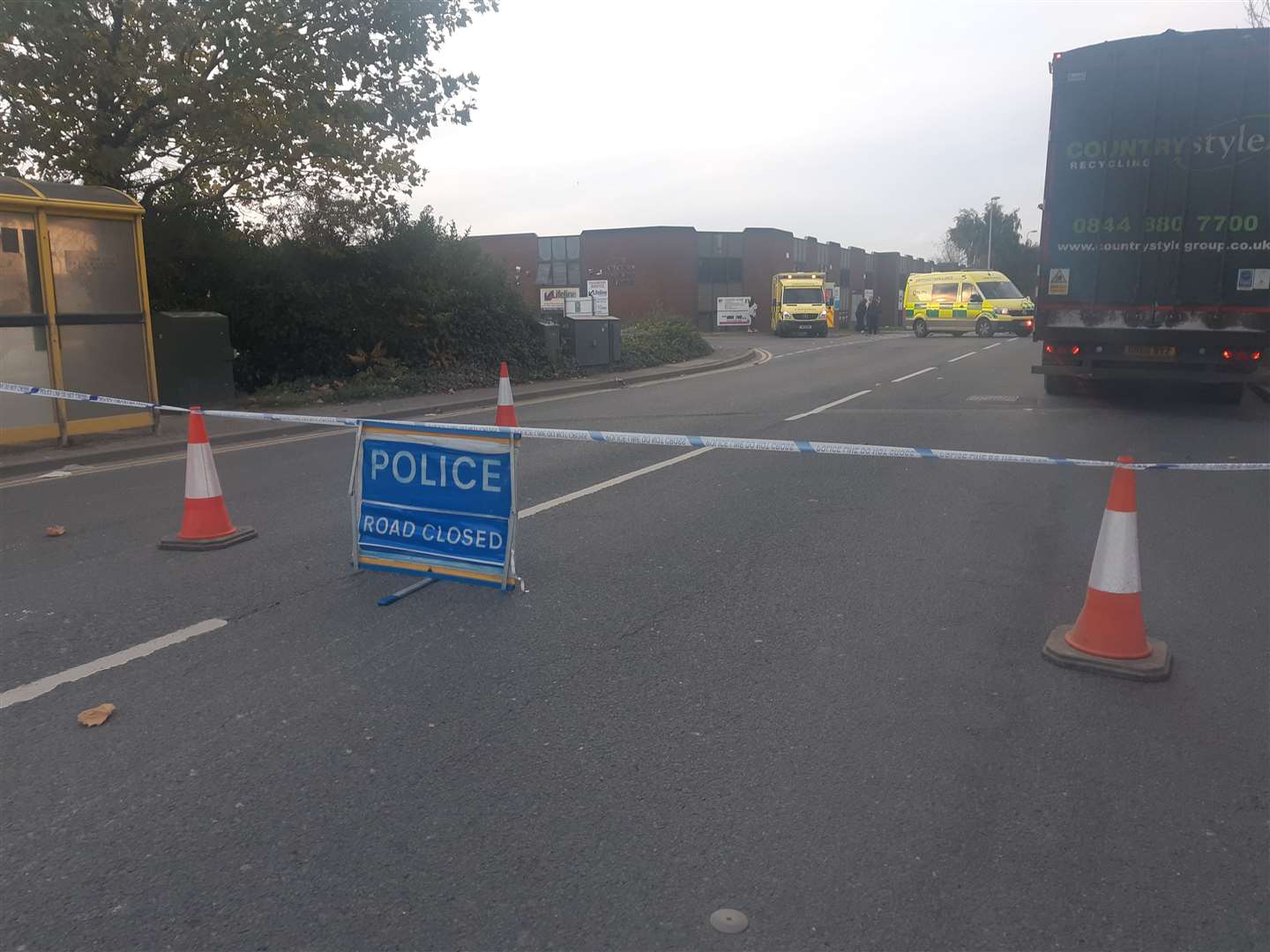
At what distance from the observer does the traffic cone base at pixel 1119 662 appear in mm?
4371

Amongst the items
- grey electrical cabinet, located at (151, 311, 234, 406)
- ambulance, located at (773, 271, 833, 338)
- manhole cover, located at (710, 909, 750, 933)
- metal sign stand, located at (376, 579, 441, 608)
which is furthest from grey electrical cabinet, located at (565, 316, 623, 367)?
ambulance, located at (773, 271, 833, 338)

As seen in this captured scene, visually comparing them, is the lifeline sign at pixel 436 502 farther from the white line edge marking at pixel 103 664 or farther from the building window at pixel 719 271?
the building window at pixel 719 271

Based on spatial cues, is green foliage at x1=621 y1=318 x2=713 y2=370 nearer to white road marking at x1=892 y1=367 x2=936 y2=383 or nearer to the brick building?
A: white road marking at x1=892 y1=367 x2=936 y2=383

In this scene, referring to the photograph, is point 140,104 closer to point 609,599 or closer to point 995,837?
point 609,599

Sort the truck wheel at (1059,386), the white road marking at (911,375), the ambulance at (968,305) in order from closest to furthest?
the truck wheel at (1059,386)
the white road marking at (911,375)
the ambulance at (968,305)

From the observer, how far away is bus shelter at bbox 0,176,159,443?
10.5m

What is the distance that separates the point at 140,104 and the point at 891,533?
13.1m

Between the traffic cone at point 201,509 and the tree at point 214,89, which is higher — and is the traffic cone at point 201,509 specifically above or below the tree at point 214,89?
below

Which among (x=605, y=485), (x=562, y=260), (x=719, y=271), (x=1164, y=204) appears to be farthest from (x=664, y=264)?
(x=605, y=485)

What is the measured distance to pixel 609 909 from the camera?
2.77 meters

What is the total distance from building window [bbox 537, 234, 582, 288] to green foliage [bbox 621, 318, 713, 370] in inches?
1459

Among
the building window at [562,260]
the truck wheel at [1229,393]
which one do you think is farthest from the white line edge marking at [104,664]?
the building window at [562,260]

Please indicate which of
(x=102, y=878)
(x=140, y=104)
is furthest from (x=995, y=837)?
(x=140, y=104)

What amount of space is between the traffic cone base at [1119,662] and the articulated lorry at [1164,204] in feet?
32.2
